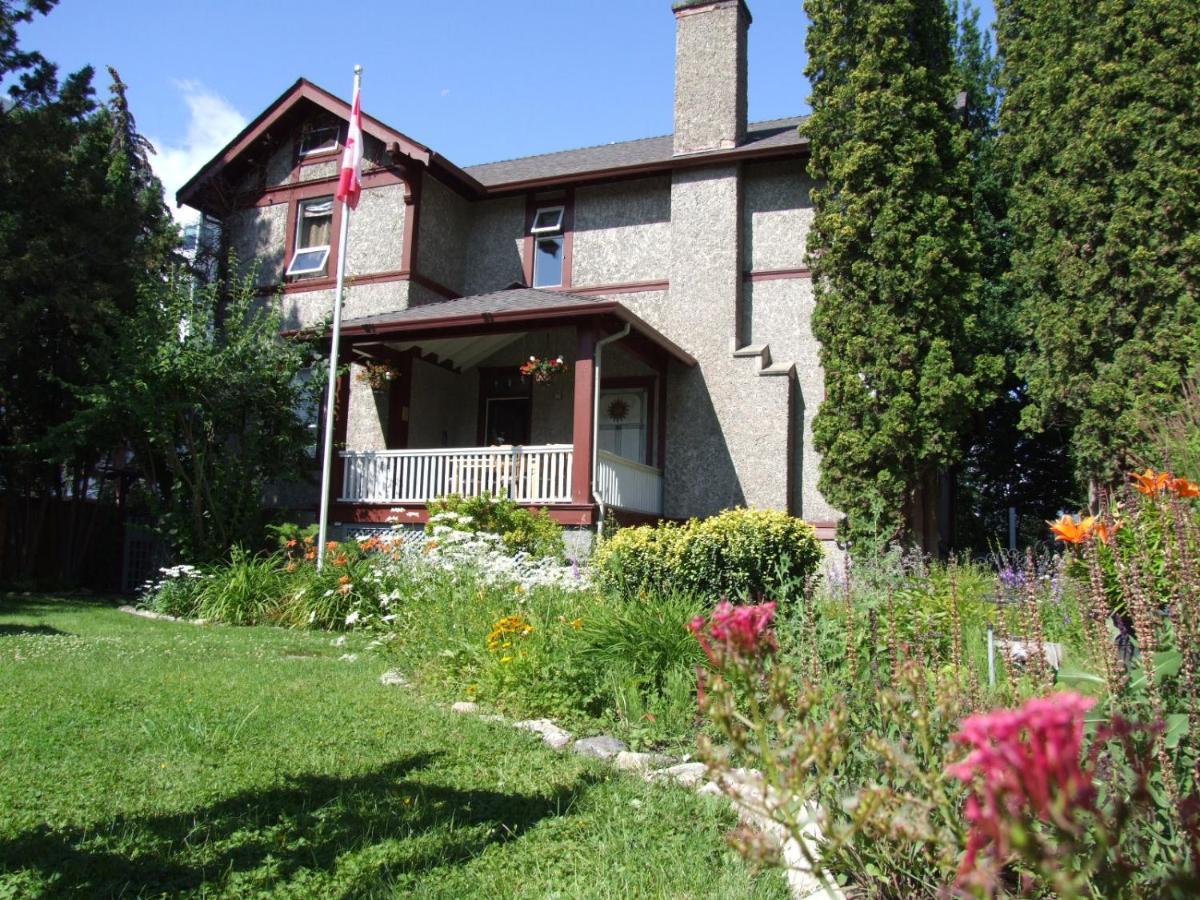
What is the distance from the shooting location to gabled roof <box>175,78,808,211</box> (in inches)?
584

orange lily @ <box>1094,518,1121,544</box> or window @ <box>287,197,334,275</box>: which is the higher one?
window @ <box>287,197,334,275</box>

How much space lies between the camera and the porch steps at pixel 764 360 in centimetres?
1377

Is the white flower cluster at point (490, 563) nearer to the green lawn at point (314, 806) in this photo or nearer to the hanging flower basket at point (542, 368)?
the green lawn at point (314, 806)

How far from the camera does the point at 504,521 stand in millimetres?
11688

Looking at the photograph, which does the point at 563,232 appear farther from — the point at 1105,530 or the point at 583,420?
the point at 1105,530

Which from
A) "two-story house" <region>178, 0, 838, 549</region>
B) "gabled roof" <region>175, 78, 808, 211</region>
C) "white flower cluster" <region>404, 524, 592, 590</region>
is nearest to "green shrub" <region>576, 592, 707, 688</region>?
"white flower cluster" <region>404, 524, 592, 590</region>

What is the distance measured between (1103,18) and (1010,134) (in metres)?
1.95

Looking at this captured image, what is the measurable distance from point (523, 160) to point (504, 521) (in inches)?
385

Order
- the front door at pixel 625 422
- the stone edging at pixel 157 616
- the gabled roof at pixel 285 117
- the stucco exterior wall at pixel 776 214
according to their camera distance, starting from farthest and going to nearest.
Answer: the gabled roof at pixel 285 117
the front door at pixel 625 422
the stucco exterior wall at pixel 776 214
the stone edging at pixel 157 616

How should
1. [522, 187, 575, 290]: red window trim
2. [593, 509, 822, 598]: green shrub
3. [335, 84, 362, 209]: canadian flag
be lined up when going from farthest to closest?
[522, 187, 575, 290]: red window trim, [335, 84, 362, 209]: canadian flag, [593, 509, 822, 598]: green shrub

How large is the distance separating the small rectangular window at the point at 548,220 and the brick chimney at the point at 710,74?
7.62 feet

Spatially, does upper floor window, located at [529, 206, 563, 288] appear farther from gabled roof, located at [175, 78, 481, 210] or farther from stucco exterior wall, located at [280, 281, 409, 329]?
stucco exterior wall, located at [280, 281, 409, 329]

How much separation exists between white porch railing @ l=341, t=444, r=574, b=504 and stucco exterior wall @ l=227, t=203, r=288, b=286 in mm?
4947

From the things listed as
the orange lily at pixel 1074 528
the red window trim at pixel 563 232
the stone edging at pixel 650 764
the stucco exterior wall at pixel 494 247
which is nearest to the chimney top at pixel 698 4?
the red window trim at pixel 563 232
